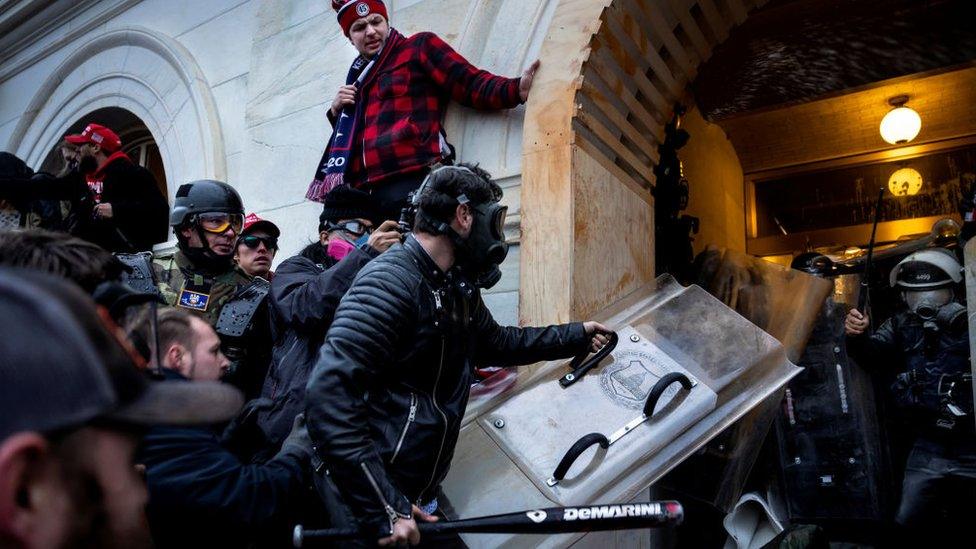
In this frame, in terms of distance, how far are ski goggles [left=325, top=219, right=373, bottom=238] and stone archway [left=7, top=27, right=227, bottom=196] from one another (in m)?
2.95

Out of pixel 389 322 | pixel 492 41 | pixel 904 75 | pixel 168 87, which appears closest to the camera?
pixel 389 322

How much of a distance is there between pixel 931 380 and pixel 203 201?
158 inches

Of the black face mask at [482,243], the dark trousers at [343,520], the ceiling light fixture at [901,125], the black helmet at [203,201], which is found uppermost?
the ceiling light fixture at [901,125]

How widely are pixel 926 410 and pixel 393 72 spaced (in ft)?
11.5

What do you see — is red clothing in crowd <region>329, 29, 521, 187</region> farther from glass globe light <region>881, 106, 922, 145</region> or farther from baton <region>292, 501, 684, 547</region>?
glass globe light <region>881, 106, 922, 145</region>

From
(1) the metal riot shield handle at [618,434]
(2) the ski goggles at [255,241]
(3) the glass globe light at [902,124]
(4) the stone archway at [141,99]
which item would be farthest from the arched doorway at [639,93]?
(4) the stone archway at [141,99]

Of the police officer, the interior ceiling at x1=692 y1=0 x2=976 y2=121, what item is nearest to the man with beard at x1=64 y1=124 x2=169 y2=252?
the police officer

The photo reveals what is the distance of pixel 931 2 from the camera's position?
5238 millimetres

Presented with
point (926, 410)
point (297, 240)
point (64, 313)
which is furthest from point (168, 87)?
point (64, 313)

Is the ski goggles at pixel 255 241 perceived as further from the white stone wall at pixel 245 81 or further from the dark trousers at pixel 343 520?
the dark trousers at pixel 343 520

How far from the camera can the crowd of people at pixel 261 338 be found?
2.59ft

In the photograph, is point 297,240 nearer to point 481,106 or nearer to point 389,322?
point 481,106

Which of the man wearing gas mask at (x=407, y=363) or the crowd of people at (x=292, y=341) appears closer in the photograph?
the crowd of people at (x=292, y=341)

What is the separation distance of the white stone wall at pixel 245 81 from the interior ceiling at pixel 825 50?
7.36 ft
